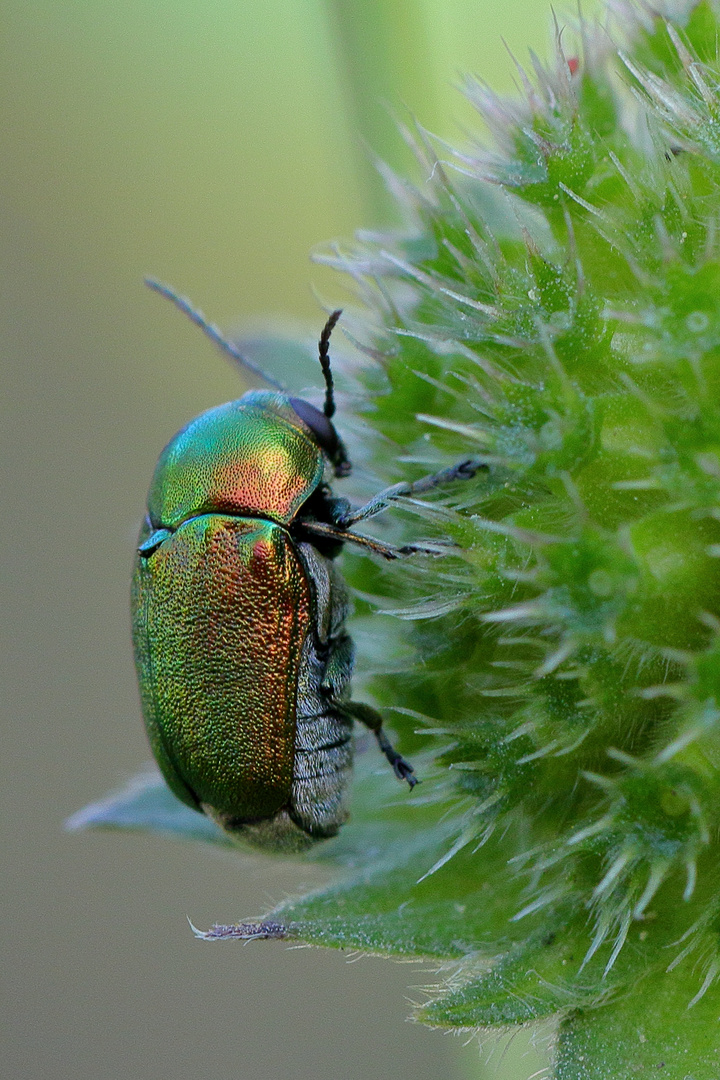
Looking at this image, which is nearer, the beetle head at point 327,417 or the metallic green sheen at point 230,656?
the metallic green sheen at point 230,656

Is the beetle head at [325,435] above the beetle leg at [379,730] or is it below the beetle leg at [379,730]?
above

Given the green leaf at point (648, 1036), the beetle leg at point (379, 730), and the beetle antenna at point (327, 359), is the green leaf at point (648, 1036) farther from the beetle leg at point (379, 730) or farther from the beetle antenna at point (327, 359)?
the beetle antenna at point (327, 359)

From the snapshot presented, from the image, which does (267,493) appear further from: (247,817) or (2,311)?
(2,311)

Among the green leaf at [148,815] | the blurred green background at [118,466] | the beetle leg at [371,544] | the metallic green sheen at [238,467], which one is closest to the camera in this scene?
the beetle leg at [371,544]

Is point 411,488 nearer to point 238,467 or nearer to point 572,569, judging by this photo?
point 238,467

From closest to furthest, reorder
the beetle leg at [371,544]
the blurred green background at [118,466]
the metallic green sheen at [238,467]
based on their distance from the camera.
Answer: the beetle leg at [371,544]
the metallic green sheen at [238,467]
the blurred green background at [118,466]

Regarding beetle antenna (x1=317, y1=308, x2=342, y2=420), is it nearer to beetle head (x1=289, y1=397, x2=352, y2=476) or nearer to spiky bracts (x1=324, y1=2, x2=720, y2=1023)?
beetle head (x1=289, y1=397, x2=352, y2=476)

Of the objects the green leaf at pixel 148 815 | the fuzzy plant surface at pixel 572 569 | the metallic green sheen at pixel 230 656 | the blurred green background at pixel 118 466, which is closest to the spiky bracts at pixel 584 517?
the fuzzy plant surface at pixel 572 569
